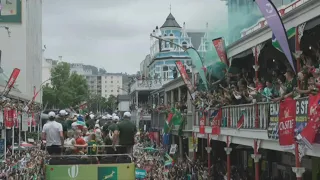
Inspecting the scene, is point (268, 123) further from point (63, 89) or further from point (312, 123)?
point (63, 89)

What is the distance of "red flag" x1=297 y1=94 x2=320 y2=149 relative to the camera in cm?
1102

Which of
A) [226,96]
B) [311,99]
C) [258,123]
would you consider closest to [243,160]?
[226,96]

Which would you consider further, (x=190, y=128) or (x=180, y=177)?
(x=190, y=128)

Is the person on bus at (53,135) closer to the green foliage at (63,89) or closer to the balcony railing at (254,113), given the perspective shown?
the balcony railing at (254,113)

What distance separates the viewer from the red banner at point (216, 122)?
21.4 metres

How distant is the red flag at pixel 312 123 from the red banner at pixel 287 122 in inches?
28.7

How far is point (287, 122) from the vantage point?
12711 millimetres

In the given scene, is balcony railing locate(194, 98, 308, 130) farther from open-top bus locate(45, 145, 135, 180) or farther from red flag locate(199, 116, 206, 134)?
open-top bus locate(45, 145, 135, 180)

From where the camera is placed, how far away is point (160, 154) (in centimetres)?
3297

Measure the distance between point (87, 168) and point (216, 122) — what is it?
1228 cm

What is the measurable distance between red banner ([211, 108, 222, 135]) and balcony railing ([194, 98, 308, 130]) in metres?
0.37

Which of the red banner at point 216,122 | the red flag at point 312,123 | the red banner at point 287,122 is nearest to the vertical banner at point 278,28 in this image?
the red banner at point 287,122

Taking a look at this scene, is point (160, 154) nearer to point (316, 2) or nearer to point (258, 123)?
point (258, 123)

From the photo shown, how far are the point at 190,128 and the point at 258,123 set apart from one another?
13590mm
